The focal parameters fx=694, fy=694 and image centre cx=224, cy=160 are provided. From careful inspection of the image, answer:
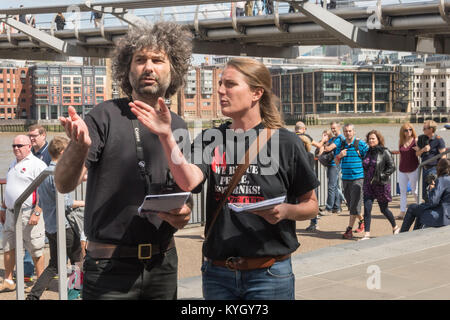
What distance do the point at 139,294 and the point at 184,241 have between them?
23.6 ft

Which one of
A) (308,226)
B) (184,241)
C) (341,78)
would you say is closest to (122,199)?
(184,241)

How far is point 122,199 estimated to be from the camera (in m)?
2.63

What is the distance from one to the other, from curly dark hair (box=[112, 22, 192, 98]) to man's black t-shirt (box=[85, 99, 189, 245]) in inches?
9.0

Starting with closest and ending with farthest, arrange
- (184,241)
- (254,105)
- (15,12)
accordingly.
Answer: (254,105) < (184,241) < (15,12)

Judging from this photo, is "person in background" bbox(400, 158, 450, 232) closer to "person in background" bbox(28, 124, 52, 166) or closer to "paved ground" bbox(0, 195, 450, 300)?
"paved ground" bbox(0, 195, 450, 300)

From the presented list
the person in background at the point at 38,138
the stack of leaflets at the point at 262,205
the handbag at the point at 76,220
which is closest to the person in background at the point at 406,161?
the person in background at the point at 38,138

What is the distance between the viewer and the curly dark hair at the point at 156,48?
276 cm

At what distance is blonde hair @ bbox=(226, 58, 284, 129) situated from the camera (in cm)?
281

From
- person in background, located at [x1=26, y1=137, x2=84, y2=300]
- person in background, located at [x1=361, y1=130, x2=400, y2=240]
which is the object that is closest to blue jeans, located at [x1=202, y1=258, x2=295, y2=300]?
person in background, located at [x1=26, y1=137, x2=84, y2=300]

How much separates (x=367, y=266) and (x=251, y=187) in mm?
3682

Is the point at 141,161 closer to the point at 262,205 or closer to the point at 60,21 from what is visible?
the point at 262,205

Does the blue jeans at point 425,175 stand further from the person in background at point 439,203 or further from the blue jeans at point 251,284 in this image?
the blue jeans at point 251,284
